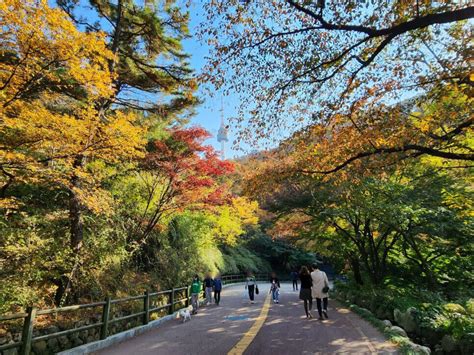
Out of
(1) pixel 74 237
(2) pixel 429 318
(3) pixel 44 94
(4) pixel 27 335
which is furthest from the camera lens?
(1) pixel 74 237

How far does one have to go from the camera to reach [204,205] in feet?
47.2

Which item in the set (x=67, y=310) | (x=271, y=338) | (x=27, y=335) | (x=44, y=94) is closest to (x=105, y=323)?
(x=67, y=310)

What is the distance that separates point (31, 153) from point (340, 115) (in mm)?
7588

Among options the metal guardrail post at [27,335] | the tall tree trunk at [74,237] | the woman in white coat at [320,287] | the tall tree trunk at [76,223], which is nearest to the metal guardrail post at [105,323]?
the tall tree trunk at [74,237]

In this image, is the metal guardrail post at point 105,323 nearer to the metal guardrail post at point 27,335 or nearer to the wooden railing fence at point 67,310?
the wooden railing fence at point 67,310

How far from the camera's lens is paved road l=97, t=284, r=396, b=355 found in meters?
6.73

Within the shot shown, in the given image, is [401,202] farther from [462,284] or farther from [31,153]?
[31,153]

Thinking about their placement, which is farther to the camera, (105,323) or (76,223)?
(76,223)

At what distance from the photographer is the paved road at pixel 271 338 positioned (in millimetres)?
6726

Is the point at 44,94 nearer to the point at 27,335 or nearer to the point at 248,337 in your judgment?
the point at 27,335

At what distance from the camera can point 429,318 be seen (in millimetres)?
9164

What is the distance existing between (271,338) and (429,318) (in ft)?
15.3

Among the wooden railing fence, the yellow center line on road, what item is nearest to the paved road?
the yellow center line on road

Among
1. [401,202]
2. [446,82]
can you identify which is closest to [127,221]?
[401,202]
